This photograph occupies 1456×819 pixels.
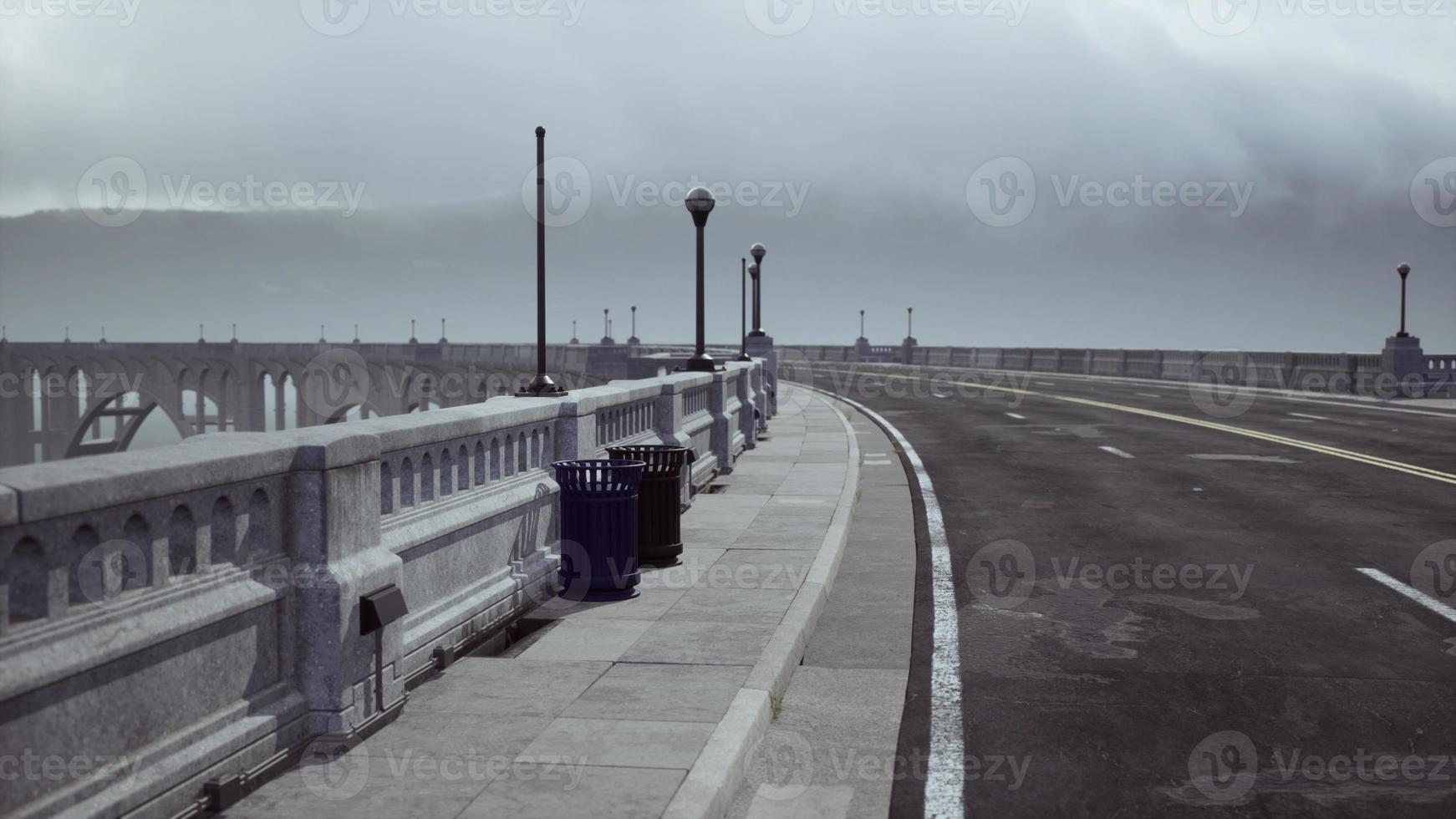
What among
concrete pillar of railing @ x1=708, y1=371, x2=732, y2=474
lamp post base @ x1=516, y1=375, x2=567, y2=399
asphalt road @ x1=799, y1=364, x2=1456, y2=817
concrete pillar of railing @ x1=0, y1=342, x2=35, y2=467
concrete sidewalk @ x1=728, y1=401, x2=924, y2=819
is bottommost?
concrete pillar of railing @ x1=0, y1=342, x2=35, y2=467

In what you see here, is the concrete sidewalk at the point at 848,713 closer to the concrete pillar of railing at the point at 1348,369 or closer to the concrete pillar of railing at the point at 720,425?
the concrete pillar of railing at the point at 720,425

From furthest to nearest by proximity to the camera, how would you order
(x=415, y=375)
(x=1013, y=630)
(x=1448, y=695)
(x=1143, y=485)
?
(x=415, y=375) < (x=1143, y=485) < (x=1013, y=630) < (x=1448, y=695)

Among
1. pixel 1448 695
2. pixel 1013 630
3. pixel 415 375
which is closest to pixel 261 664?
pixel 1013 630

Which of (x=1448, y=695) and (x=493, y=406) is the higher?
(x=493, y=406)

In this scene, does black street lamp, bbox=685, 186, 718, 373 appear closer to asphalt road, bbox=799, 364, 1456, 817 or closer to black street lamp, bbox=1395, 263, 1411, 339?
asphalt road, bbox=799, 364, 1456, 817

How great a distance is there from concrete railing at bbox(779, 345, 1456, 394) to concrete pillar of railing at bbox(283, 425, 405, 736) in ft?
131

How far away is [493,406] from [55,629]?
15.9 feet

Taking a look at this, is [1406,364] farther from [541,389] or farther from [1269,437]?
[541,389]

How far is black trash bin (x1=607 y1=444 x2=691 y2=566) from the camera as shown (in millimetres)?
10766

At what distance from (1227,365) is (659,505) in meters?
41.9

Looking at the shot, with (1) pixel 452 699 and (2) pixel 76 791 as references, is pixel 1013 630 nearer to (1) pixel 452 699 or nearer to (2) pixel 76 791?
(1) pixel 452 699

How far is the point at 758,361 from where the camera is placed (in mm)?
26906

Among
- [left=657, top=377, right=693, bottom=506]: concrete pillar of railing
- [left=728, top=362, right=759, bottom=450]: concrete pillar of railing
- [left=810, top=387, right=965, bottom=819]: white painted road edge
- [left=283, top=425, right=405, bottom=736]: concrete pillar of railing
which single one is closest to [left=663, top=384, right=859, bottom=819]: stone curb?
[left=810, top=387, right=965, bottom=819]: white painted road edge

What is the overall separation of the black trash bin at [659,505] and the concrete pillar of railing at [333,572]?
15.3 feet
